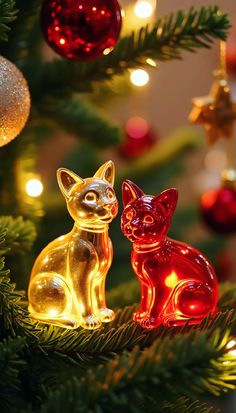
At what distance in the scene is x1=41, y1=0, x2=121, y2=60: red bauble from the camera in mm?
683

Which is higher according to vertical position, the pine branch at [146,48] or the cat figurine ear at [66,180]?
the pine branch at [146,48]

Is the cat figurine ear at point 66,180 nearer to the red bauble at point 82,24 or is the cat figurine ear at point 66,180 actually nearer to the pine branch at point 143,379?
the red bauble at point 82,24

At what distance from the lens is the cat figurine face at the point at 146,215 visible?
66 cm

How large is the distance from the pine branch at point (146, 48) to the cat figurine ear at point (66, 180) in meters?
0.20

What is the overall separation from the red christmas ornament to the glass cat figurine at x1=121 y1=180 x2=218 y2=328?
736mm

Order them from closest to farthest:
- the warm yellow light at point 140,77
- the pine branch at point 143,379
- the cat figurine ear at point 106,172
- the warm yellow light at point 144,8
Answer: the pine branch at point 143,379, the cat figurine ear at point 106,172, the warm yellow light at point 140,77, the warm yellow light at point 144,8

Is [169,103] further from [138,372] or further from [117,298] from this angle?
[138,372]

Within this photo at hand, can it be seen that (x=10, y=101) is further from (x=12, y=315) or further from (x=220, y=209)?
(x=220, y=209)

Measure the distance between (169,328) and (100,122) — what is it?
43 cm

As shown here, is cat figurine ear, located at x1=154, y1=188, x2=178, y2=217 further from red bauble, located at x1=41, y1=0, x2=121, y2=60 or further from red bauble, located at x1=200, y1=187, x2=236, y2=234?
red bauble, located at x1=200, y1=187, x2=236, y2=234

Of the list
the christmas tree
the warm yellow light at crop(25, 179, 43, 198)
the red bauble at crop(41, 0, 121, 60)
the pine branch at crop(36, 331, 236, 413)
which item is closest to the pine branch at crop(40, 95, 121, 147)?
the christmas tree

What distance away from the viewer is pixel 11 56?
83 cm

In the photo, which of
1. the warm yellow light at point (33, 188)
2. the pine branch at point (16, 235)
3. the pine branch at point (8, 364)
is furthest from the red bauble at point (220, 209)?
the pine branch at point (8, 364)

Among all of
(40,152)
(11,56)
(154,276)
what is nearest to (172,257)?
(154,276)
